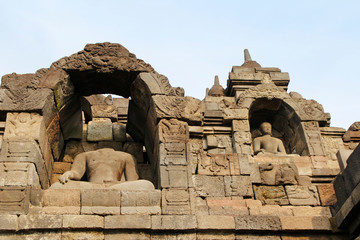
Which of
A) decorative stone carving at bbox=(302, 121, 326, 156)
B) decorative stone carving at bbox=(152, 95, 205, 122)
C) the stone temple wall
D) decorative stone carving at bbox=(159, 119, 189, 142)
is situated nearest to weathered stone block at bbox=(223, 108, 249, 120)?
the stone temple wall

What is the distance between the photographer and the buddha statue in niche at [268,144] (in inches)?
519

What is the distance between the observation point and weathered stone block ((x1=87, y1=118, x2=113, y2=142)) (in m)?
12.5

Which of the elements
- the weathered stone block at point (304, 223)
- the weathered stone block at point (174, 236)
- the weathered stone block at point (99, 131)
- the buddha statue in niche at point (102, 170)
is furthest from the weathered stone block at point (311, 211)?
the weathered stone block at point (99, 131)

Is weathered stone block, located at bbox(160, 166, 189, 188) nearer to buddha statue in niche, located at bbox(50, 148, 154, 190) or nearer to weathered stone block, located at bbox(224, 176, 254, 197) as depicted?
buddha statue in niche, located at bbox(50, 148, 154, 190)

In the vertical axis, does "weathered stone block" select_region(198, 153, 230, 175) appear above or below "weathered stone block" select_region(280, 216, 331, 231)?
above

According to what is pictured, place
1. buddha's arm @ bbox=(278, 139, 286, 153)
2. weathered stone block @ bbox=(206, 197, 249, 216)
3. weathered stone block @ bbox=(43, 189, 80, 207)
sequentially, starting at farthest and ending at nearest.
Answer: buddha's arm @ bbox=(278, 139, 286, 153) < weathered stone block @ bbox=(206, 197, 249, 216) < weathered stone block @ bbox=(43, 189, 80, 207)

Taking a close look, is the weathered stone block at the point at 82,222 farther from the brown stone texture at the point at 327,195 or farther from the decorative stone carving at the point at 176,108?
the brown stone texture at the point at 327,195

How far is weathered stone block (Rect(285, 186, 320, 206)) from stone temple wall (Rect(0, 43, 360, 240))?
27 millimetres

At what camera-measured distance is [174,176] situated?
9867 mm

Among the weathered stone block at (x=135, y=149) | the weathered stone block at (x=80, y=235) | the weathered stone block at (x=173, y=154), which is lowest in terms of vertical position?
the weathered stone block at (x=80, y=235)

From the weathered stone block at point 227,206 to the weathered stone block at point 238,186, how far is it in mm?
208

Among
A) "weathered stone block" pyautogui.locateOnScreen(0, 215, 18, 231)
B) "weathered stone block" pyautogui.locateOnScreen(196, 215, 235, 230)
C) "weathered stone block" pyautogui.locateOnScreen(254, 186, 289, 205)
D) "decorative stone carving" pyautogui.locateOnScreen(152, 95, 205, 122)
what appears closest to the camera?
"weathered stone block" pyautogui.locateOnScreen(0, 215, 18, 231)

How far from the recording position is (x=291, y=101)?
45.3 feet

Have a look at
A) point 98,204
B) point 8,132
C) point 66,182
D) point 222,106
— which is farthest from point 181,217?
point 222,106
